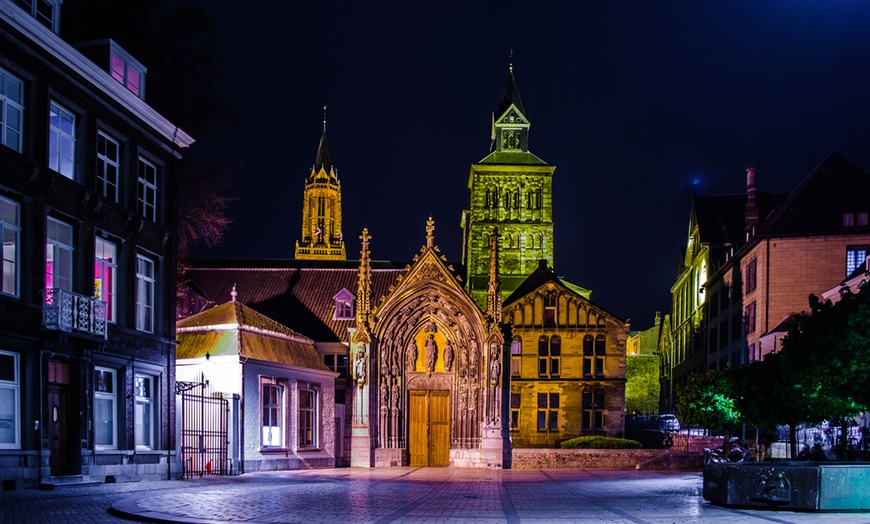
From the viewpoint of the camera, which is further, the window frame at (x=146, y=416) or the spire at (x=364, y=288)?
the spire at (x=364, y=288)

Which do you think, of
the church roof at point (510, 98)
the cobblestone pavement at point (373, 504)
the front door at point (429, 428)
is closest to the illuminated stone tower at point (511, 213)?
the church roof at point (510, 98)

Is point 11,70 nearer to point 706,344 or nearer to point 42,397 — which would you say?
point 42,397

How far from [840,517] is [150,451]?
61.5 ft

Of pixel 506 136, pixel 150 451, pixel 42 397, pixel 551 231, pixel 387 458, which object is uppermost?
pixel 506 136

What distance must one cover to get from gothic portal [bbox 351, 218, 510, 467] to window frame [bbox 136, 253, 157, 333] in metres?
17.6

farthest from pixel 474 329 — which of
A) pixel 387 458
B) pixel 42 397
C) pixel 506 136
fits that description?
pixel 506 136

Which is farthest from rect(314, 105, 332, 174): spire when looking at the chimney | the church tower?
the chimney

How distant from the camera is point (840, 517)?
18031 millimetres

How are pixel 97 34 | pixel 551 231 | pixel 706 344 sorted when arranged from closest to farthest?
1. pixel 97 34
2. pixel 706 344
3. pixel 551 231

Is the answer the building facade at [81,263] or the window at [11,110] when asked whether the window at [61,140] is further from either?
the window at [11,110]

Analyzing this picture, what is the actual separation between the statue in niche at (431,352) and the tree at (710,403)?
12144 millimetres

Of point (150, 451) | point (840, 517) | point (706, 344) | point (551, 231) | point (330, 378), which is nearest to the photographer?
point (840, 517)

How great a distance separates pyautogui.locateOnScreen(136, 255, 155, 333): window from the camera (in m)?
29.6

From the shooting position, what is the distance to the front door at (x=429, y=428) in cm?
4809
